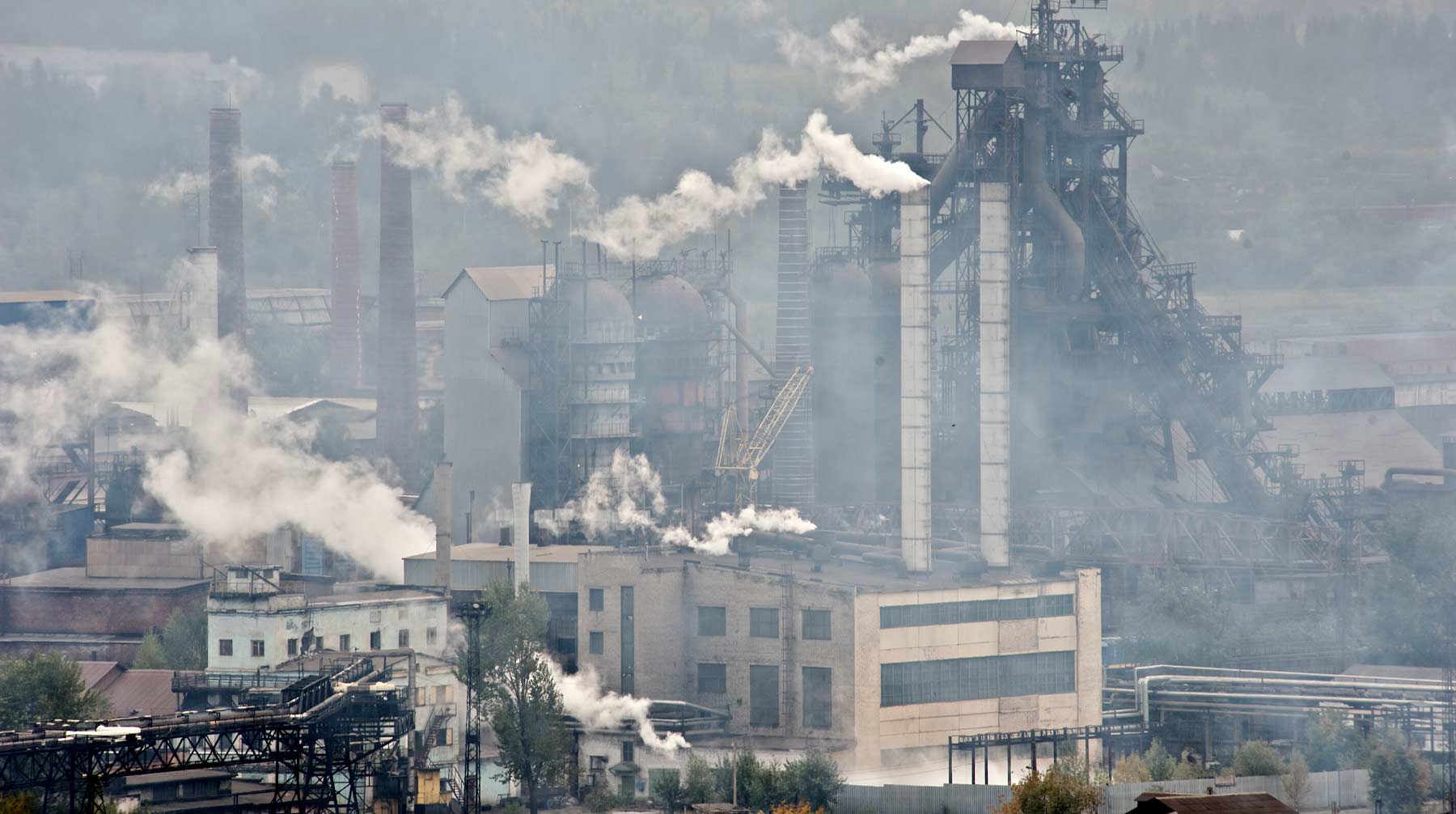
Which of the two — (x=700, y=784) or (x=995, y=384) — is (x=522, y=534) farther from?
(x=995, y=384)

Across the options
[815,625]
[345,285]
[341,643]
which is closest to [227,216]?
[345,285]

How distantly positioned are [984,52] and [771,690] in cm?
1563

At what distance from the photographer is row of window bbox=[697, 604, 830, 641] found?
38.3 metres

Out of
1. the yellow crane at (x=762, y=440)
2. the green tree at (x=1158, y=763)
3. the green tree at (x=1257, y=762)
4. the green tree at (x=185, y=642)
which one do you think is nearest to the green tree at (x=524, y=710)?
the green tree at (x=185, y=642)

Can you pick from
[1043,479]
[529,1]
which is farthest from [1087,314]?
[529,1]

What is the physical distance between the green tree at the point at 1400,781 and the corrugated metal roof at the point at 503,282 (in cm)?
2184

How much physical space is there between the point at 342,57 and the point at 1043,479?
51.4m

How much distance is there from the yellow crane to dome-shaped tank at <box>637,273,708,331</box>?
155 inches

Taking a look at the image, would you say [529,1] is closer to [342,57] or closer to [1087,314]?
[342,57]

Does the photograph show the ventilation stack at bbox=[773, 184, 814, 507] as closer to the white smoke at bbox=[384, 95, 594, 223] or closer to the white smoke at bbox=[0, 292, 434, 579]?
the white smoke at bbox=[0, 292, 434, 579]

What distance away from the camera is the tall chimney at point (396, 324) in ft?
180

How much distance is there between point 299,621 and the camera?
4078 cm

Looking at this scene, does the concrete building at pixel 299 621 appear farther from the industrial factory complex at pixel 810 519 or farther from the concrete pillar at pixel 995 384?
the concrete pillar at pixel 995 384

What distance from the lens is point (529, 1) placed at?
325ft
